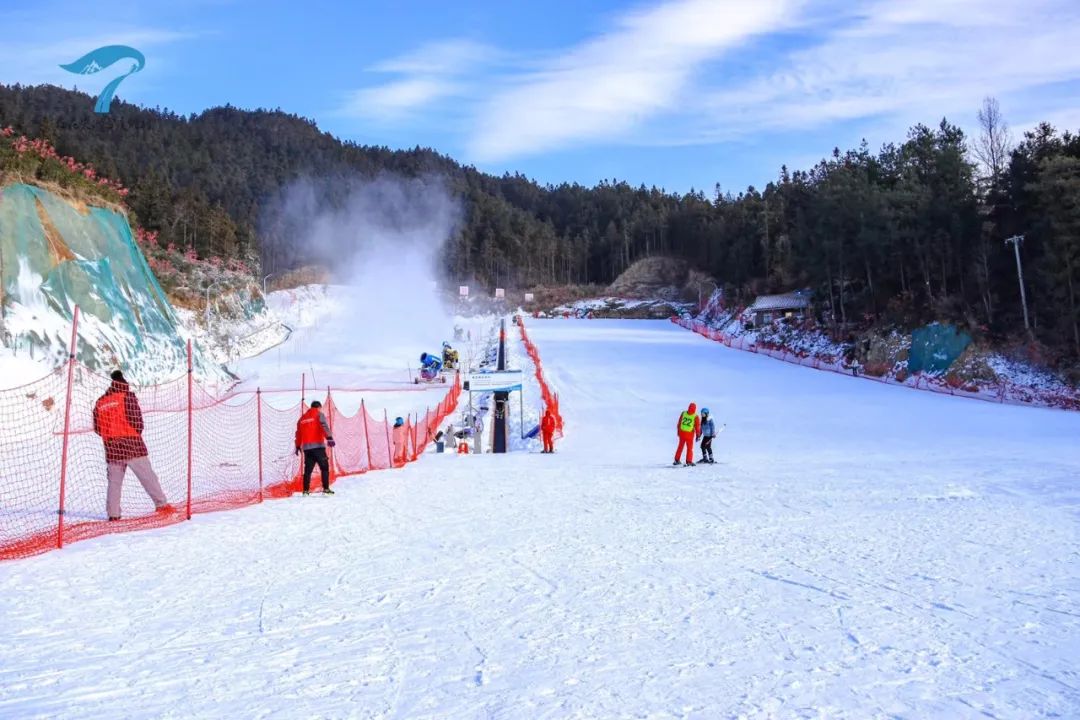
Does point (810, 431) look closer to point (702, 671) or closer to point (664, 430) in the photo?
point (664, 430)

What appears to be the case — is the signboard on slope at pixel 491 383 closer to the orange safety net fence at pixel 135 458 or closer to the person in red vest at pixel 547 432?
the orange safety net fence at pixel 135 458

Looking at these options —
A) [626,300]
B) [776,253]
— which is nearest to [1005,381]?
[776,253]

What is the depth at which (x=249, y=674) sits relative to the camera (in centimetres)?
426

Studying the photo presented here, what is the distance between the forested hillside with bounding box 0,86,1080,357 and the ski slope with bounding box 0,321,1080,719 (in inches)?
1230

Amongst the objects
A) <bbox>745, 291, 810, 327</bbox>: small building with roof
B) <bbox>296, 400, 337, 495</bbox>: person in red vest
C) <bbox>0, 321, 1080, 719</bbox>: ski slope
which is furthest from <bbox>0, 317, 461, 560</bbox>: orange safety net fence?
<bbox>745, 291, 810, 327</bbox>: small building with roof

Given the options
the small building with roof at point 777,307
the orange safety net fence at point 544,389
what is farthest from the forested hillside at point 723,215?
the orange safety net fence at point 544,389

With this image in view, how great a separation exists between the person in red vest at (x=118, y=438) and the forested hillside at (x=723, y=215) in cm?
3578

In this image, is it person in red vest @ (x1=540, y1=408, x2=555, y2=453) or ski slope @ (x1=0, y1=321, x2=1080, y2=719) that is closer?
ski slope @ (x1=0, y1=321, x2=1080, y2=719)

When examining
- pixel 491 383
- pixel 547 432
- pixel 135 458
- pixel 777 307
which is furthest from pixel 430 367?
pixel 777 307

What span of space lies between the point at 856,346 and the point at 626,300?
5324 cm

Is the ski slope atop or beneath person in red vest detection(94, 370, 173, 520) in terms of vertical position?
beneath

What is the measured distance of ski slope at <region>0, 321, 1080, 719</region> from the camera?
3.96 meters

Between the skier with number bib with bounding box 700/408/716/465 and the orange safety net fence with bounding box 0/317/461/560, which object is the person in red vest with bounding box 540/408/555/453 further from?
the skier with number bib with bounding box 700/408/716/465

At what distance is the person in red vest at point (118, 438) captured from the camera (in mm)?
8578
